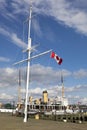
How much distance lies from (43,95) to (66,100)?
9.44 m

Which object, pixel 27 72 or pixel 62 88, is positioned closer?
pixel 27 72

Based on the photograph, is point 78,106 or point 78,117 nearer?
point 78,117

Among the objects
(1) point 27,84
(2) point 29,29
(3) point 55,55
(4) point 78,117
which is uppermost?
(2) point 29,29

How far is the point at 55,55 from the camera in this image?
56.8 meters

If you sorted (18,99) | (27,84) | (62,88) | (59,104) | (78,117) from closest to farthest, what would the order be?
(27,84)
(78,117)
(59,104)
(62,88)
(18,99)

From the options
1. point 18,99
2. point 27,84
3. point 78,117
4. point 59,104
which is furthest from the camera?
point 18,99

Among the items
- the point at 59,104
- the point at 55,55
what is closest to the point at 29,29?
the point at 55,55

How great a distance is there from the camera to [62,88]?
122 meters

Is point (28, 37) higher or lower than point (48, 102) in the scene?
higher

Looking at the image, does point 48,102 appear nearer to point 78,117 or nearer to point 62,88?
point 62,88

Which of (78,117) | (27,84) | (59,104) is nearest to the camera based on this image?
(27,84)

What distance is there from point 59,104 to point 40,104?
25.8 feet

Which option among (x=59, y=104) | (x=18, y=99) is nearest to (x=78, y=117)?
(x=59, y=104)

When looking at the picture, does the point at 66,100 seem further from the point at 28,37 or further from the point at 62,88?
the point at 28,37
